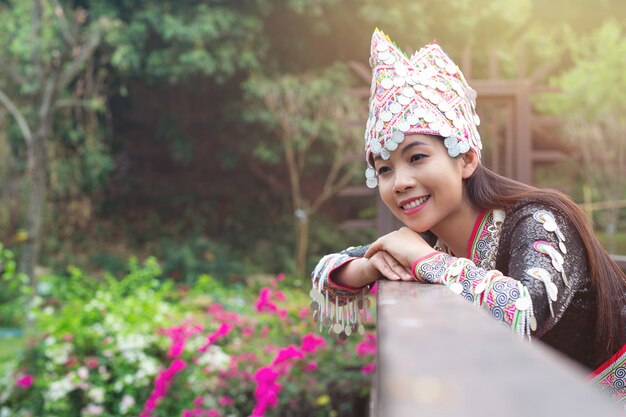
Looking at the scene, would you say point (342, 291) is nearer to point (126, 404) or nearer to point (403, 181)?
point (403, 181)

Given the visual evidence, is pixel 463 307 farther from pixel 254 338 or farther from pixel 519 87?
pixel 519 87

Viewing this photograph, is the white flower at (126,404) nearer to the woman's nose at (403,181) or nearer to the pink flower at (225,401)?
the pink flower at (225,401)

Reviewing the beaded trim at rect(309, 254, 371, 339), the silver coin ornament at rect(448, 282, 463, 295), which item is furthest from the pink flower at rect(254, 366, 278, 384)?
the silver coin ornament at rect(448, 282, 463, 295)

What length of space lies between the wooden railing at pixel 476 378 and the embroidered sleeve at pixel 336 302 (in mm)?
1257

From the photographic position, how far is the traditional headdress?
1.72m

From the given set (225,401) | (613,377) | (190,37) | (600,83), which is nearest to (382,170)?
(613,377)

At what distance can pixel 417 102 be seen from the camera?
5.71 ft

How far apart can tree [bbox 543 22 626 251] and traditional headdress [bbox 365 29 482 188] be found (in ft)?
40.6

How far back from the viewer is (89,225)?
491 inches

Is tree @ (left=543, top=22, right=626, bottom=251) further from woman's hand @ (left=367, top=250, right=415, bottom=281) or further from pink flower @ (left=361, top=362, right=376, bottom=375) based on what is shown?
woman's hand @ (left=367, top=250, right=415, bottom=281)

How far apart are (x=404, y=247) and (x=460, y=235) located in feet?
0.82

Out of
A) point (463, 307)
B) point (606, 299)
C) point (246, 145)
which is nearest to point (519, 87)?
point (606, 299)

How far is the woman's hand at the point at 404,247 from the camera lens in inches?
62.9

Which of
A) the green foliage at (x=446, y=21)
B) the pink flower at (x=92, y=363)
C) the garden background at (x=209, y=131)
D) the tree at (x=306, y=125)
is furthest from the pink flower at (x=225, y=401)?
the green foliage at (x=446, y=21)
